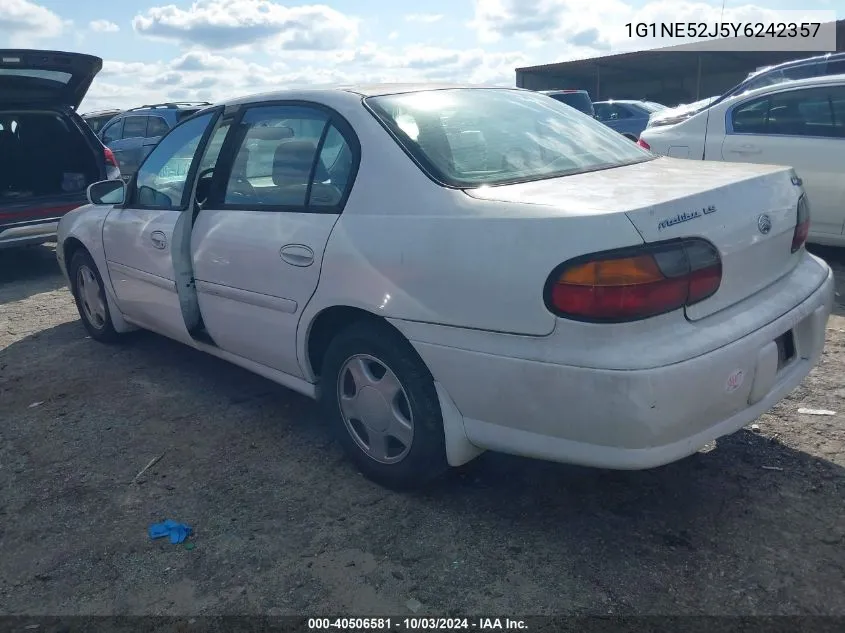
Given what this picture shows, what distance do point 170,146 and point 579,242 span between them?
9.34ft

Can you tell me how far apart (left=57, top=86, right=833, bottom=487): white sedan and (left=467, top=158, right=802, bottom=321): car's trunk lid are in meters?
0.01

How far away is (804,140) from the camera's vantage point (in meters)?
5.87

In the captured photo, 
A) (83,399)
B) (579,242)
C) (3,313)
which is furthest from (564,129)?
(3,313)

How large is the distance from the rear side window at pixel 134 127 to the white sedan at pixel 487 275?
11.4m

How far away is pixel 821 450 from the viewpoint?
3080 mm

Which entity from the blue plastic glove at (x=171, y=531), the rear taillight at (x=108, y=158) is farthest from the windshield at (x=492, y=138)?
the rear taillight at (x=108, y=158)

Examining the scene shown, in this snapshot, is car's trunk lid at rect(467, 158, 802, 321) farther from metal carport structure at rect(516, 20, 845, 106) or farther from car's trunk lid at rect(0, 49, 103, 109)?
metal carport structure at rect(516, 20, 845, 106)

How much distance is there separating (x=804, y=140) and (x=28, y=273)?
7485mm

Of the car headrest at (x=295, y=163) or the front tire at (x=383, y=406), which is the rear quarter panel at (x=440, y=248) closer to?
the front tire at (x=383, y=406)

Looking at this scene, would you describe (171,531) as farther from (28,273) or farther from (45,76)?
(28,273)

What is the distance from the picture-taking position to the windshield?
2.77 m

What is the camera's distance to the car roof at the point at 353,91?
315 centimetres

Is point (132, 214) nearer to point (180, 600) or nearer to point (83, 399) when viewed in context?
point (83, 399)

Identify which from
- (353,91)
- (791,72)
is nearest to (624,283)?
(353,91)
